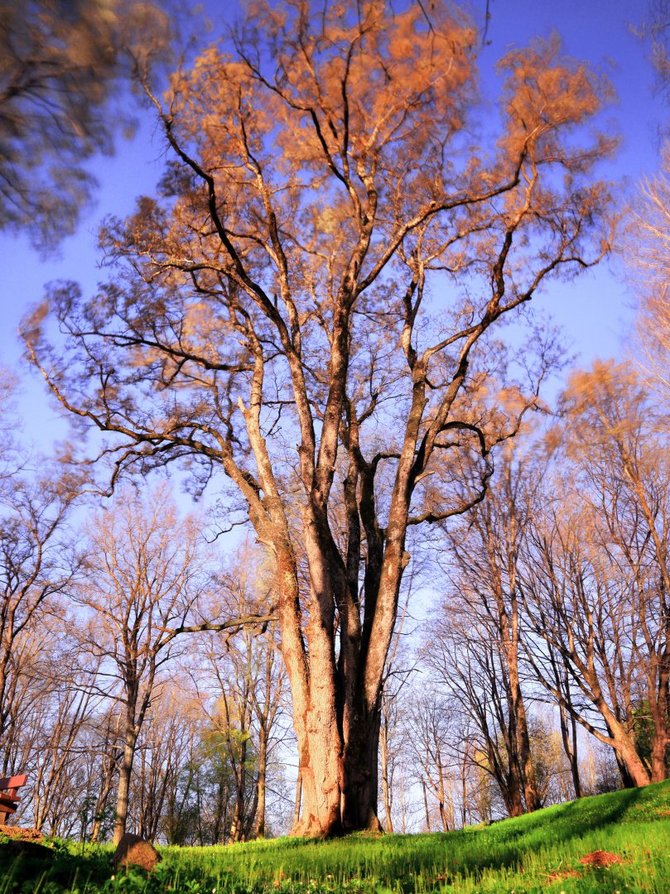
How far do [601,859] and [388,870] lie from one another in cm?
155

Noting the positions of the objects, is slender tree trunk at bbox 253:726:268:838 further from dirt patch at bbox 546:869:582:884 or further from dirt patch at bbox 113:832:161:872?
dirt patch at bbox 546:869:582:884

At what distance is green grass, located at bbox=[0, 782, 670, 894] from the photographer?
3.05 metres

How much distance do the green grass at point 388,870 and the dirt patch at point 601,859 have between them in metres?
0.06

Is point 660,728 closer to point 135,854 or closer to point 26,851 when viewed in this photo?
point 135,854

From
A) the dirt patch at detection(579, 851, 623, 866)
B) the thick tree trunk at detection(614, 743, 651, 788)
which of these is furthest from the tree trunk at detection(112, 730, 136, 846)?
the dirt patch at detection(579, 851, 623, 866)

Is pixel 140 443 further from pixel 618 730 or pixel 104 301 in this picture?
pixel 618 730

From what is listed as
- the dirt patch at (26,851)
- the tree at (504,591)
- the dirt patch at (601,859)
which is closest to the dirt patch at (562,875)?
the dirt patch at (601,859)

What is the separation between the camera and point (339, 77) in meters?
8.95

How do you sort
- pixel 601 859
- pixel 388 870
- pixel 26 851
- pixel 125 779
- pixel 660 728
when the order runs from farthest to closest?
pixel 125 779
pixel 660 728
pixel 388 870
pixel 601 859
pixel 26 851

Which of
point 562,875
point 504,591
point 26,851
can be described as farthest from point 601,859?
point 504,591

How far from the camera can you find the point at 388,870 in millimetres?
4391

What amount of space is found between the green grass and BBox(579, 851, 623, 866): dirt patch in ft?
0.21

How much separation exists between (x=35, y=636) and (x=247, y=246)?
19.2 m

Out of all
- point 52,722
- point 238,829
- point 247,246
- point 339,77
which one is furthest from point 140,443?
point 52,722
